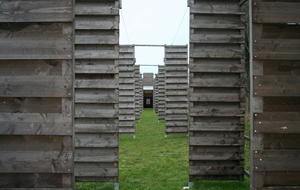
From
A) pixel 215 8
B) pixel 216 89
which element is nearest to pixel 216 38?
pixel 215 8

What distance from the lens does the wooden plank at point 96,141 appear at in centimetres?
624

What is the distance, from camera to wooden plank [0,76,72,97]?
3.99 m

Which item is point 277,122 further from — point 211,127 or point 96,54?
point 96,54

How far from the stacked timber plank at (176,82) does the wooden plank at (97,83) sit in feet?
26.6

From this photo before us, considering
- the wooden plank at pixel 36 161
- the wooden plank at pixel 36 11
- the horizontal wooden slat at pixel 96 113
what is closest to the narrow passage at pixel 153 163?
the horizontal wooden slat at pixel 96 113

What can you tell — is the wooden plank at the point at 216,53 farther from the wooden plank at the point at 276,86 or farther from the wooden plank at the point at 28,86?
the wooden plank at the point at 28,86

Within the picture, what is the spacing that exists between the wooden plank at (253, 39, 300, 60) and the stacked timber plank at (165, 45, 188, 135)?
10195mm

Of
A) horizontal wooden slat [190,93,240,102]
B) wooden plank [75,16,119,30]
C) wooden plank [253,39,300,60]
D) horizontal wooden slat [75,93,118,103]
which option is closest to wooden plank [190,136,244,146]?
horizontal wooden slat [190,93,240,102]

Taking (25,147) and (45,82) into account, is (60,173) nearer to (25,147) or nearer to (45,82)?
(25,147)

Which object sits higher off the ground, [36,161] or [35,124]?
[35,124]

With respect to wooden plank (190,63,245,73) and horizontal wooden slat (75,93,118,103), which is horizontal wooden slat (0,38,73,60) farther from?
wooden plank (190,63,245,73)

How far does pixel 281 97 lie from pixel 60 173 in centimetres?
258

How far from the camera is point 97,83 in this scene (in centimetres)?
629

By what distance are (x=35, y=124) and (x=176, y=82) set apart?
1063 centimetres
